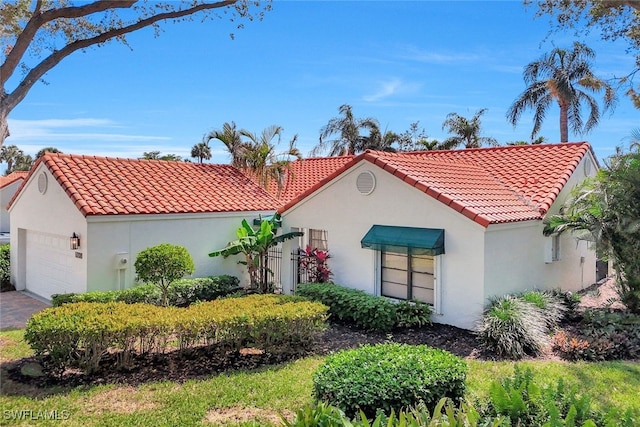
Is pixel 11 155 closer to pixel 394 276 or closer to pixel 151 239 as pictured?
pixel 151 239

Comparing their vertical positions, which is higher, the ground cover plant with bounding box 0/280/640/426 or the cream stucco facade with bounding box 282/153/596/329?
the cream stucco facade with bounding box 282/153/596/329

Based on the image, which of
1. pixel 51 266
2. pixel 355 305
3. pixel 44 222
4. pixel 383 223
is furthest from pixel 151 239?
pixel 383 223

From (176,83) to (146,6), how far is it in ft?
12.3

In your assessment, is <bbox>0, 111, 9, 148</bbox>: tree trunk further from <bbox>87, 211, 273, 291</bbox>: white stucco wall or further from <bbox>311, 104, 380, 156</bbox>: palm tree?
<bbox>311, 104, 380, 156</bbox>: palm tree

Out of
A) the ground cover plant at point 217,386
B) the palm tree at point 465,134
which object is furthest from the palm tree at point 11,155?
the ground cover plant at point 217,386

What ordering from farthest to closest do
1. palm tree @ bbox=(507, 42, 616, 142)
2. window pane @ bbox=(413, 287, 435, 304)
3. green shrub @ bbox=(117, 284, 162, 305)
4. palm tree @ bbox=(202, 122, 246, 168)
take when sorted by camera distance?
palm tree @ bbox=(507, 42, 616, 142)
palm tree @ bbox=(202, 122, 246, 168)
green shrub @ bbox=(117, 284, 162, 305)
window pane @ bbox=(413, 287, 435, 304)

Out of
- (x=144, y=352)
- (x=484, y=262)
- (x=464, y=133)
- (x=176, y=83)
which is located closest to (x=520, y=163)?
(x=484, y=262)

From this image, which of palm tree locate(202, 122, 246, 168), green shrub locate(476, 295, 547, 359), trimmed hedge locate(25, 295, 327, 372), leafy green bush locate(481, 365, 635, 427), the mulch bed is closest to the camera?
leafy green bush locate(481, 365, 635, 427)

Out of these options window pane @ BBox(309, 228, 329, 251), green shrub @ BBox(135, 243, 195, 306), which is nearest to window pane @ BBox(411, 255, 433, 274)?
window pane @ BBox(309, 228, 329, 251)

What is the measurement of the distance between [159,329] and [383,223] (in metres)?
7.92

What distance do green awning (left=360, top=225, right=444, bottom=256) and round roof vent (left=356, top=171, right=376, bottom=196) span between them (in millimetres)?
1287

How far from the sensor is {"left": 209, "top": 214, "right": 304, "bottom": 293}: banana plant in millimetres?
16844

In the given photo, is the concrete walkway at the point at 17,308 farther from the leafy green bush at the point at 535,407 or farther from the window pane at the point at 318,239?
the leafy green bush at the point at 535,407

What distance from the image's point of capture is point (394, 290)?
47.8 ft
